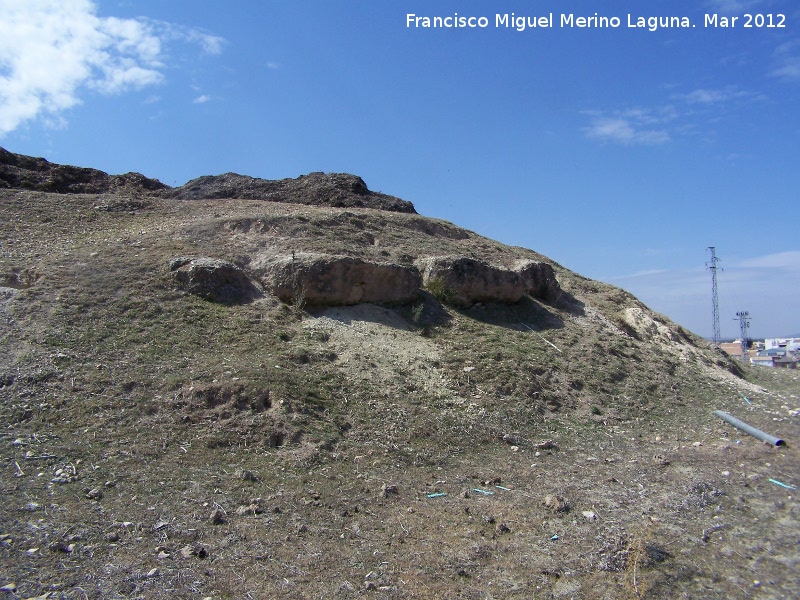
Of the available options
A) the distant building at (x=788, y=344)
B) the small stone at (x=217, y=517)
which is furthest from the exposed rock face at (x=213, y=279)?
the distant building at (x=788, y=344)

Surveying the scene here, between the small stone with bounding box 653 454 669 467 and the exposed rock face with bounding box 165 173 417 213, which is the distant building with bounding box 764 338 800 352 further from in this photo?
the small stone with bounding box 653 454 669 467

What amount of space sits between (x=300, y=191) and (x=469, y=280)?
6.56 m

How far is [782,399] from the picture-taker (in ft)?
39.2

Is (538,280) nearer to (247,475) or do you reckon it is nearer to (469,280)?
(469,280)

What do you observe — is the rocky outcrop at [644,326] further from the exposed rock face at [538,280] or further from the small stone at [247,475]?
the small stone at [247,475]

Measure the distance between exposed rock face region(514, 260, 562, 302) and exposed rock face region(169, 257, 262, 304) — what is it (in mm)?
6289

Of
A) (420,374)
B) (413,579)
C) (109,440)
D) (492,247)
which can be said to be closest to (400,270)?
(420,374)

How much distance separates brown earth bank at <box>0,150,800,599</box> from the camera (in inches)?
190

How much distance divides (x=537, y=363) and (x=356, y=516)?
569 cm

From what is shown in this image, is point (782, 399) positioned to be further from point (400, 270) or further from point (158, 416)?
point (158, 416)

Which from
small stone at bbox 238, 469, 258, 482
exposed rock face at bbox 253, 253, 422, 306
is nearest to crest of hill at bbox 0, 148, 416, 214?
exposed rock face at bbox 253, 253, 422, 306

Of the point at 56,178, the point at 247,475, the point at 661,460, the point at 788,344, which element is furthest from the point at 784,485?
the point at 788,344

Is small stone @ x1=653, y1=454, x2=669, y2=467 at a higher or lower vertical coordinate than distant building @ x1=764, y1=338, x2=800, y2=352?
higher

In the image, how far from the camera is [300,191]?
55.7ft
